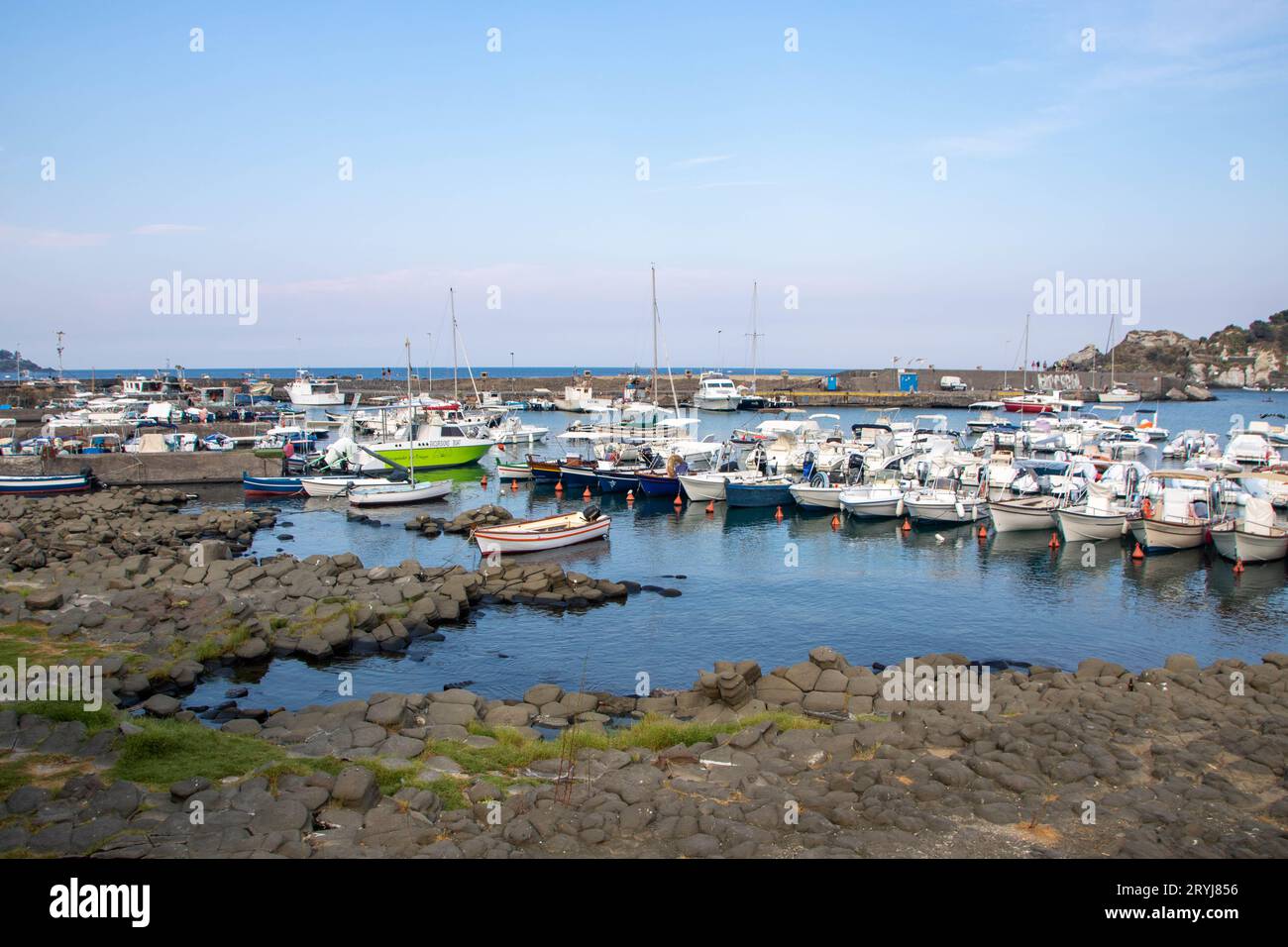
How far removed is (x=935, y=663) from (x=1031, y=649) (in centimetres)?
567

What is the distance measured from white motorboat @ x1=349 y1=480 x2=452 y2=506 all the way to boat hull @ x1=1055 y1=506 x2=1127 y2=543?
3131cm

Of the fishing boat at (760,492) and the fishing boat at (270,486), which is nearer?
the fishing boat at (760,492)

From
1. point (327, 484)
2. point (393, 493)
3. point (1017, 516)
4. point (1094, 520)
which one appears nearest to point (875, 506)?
point (1017, 516)

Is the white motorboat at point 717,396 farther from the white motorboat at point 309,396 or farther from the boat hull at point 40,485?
the boat hull at point 40,485

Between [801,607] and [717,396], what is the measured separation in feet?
277

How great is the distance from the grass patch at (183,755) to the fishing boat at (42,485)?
3809 cm

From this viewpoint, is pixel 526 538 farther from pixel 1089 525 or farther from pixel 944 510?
pixel 1089 525

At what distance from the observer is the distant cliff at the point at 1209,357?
15538cm

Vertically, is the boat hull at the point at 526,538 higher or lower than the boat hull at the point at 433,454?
lower

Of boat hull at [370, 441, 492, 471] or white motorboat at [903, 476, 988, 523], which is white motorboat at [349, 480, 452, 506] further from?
white motorboat at [903, 476, 988, 523]

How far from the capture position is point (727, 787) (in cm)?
1249


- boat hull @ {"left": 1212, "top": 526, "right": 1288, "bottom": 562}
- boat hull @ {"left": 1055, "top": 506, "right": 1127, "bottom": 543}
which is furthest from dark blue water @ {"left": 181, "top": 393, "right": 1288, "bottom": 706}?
boat hull @ {"left": 1055, "top": 506, "right": 1127, "bottom": 543}

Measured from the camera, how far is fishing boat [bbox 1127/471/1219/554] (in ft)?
114

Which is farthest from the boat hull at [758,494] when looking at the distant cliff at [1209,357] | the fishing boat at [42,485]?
the distant cliff at [1209,357]
